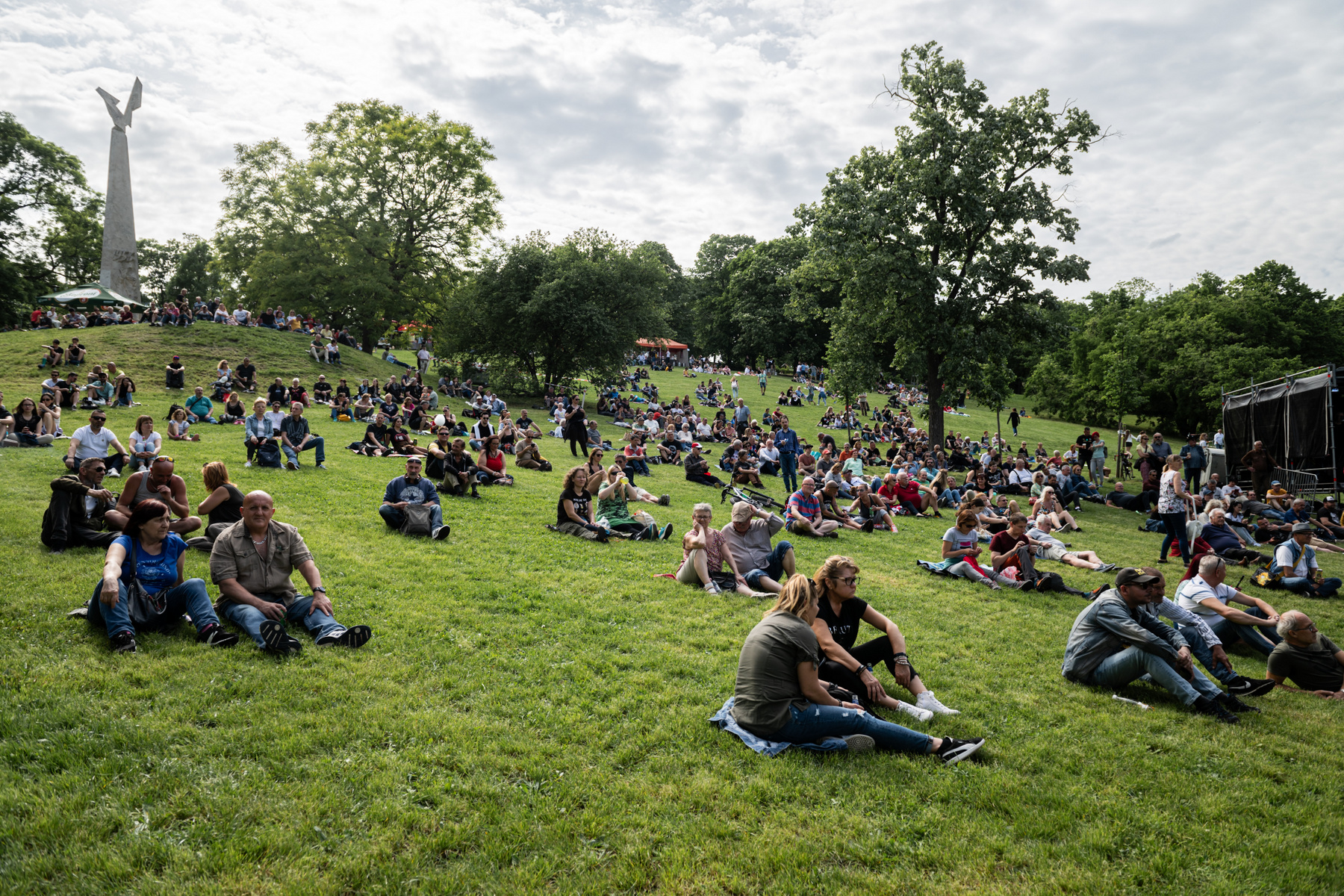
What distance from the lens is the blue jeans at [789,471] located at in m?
20.6

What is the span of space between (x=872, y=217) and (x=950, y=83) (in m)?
5.93

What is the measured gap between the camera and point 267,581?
6438mm

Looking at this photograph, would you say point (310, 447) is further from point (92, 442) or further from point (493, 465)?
point (493, 465)

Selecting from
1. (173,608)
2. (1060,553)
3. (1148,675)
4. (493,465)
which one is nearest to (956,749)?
(1148,675)

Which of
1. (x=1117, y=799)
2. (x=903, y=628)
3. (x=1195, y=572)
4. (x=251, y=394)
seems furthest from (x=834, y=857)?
(x=251, y=394)

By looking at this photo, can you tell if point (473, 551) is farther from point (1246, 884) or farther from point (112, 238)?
point (112, 238)

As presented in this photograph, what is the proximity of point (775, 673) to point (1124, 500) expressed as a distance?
22.8m

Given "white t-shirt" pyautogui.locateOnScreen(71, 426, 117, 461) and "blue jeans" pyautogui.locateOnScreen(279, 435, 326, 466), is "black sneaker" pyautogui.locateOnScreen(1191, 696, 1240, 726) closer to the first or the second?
"blue jeans" pyautogui.locateOnScreen(279, 435, 326, 466)

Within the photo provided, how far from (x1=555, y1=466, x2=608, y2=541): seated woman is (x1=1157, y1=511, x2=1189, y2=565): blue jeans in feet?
37.1

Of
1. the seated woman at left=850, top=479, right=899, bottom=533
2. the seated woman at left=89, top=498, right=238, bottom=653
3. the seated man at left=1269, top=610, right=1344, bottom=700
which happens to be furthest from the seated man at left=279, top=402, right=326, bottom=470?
the seated man at left=1269, top=610, right=1344, bottom=700

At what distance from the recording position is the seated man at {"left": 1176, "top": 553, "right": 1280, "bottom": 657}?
26.3ft

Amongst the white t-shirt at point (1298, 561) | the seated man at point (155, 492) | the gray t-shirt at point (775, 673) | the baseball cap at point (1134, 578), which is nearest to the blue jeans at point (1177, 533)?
the white t-shirt at point (1298, 561)

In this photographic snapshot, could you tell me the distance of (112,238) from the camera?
34344 millimetres

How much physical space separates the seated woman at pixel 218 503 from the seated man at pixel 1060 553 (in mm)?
12237
